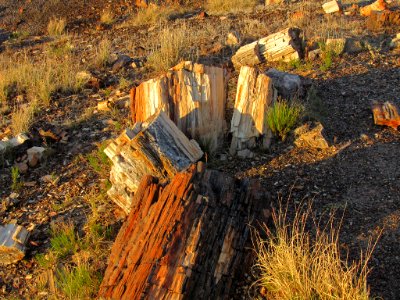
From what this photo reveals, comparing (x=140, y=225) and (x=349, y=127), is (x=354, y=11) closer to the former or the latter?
(x=349, y=127)

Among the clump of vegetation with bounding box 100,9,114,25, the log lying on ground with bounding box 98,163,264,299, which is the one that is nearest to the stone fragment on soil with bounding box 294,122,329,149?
the log lying on ground with bounding box 98,163,264,299

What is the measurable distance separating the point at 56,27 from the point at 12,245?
9.27 m

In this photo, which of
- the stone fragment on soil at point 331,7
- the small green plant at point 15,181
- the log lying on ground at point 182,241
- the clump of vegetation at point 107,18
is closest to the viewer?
Answer: the log lying on ground at point 182,241

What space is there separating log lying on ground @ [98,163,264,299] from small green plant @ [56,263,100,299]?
0.27 metres

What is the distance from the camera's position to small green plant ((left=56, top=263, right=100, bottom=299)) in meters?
3.88

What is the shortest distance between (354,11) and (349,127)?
17.5ft

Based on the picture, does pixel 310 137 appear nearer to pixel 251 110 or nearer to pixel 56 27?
pixel 251 110

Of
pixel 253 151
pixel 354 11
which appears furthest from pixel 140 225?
pixel 354 11

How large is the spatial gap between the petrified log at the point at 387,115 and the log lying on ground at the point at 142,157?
237 centimetres

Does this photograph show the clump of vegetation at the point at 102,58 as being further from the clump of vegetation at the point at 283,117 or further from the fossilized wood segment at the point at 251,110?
the clump of vegetation at the point at 283,117

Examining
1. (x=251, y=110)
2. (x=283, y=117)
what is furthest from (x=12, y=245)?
(x=283, y=117)

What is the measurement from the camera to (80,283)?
12.8ft

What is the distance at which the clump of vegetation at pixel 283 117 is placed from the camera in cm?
545

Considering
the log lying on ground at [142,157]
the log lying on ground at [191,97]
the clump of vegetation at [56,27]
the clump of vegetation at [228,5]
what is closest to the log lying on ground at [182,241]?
the log lying on ground at [142,157]
